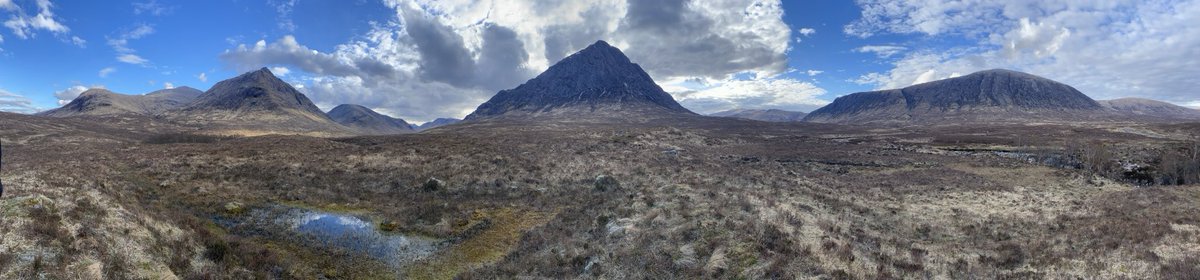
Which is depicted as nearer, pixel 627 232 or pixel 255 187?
pixel 627 232

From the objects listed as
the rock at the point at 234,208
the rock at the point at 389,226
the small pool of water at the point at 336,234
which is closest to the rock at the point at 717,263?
the small pool of water at the point at 336,234

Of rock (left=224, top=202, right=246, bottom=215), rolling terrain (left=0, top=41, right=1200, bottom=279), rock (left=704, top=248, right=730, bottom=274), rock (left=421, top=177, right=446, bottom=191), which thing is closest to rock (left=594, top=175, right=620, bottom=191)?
rolling terrain (left=0, top=41, right=1200, bottom=279)

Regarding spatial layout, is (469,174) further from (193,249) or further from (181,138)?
(181,138)

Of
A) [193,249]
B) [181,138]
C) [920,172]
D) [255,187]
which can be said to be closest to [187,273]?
[193,249]

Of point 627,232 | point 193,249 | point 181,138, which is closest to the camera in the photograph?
point 193,249

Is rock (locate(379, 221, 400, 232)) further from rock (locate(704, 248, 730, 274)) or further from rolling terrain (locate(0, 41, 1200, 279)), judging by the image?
rock (locate(704, 248, 730, 274))

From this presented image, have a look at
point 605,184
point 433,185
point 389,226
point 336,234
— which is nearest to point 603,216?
point 605,184

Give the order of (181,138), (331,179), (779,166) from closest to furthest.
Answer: (331,179) → (779,166) → (181,138)
